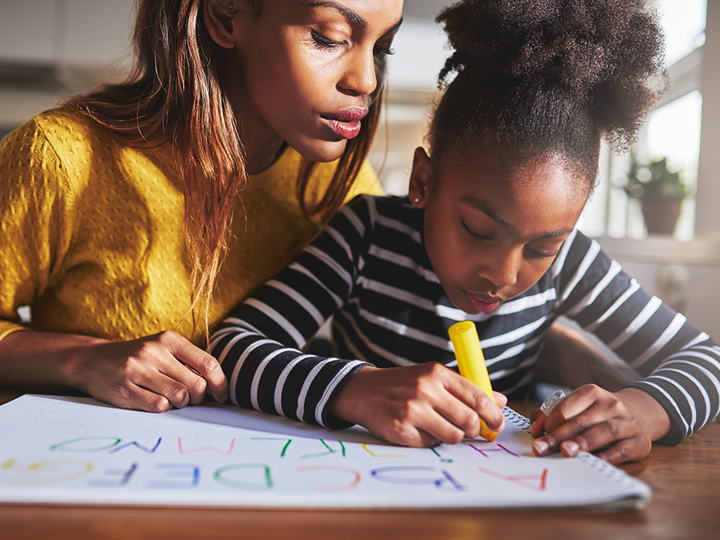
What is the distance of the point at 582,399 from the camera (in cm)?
49

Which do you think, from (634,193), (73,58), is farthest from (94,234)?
(73,58)

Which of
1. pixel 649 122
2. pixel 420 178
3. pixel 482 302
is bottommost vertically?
pixel 482 302

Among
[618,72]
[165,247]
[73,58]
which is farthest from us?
[73,58]

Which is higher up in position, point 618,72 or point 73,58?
point 73,58

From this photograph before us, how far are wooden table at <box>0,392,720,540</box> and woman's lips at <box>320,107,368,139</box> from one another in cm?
45

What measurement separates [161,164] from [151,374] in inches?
11.4

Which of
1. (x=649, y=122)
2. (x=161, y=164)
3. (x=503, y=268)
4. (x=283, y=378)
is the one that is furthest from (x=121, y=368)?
(x=649, y=122)

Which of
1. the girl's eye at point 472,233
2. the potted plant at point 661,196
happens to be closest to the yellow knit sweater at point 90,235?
the girl's eye at point 472,233

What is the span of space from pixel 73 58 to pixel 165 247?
6.39 ft

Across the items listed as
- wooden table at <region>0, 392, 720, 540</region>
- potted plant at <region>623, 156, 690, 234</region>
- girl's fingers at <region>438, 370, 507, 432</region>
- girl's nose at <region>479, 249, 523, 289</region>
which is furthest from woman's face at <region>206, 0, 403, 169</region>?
potted plant at <region>623, 156, 690, 234</region>

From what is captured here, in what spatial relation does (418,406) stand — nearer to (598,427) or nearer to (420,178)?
(598,427)

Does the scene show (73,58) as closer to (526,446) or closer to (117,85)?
(117,85)

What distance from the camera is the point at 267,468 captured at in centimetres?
37

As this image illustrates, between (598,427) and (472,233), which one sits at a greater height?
(472,233)
